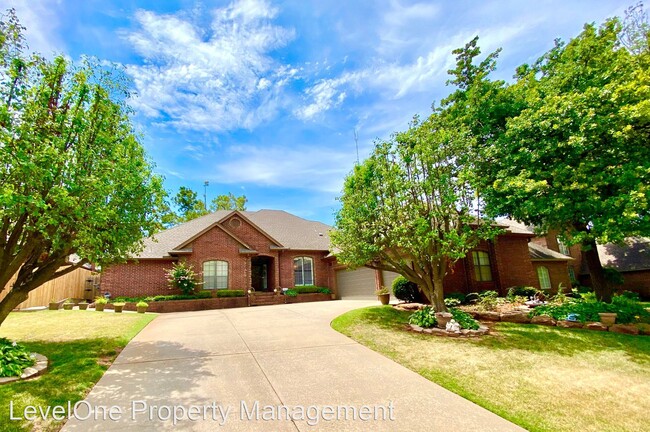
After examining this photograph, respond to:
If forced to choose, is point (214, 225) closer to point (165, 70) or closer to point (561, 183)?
point (165, 70)

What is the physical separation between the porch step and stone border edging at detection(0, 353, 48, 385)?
14098 mm

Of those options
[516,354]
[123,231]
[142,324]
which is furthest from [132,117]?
[516,354]

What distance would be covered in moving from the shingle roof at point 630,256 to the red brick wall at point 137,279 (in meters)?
29.6

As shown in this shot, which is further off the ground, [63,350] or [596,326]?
[63,350]

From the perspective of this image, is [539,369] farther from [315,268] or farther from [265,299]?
[315,268]

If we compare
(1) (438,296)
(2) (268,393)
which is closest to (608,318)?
(1) (438,296)

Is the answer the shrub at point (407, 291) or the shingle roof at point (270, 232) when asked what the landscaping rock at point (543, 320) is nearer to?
the shrub at point (407, 291)

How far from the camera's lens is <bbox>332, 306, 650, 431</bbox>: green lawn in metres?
4.69

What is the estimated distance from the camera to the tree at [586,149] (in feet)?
33.1

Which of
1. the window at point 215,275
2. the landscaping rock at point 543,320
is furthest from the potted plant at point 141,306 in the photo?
the landscaping rock at point 543,320

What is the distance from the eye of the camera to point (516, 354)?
7.64 m

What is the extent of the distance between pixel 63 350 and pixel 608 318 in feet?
51.7

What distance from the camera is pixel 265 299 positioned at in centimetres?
2084

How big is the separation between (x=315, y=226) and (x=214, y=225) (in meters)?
10.5
